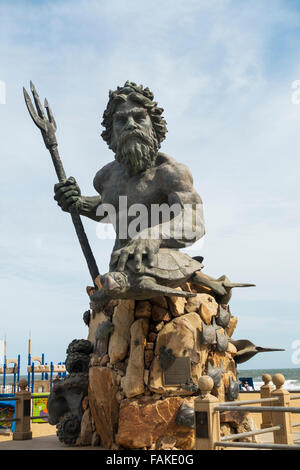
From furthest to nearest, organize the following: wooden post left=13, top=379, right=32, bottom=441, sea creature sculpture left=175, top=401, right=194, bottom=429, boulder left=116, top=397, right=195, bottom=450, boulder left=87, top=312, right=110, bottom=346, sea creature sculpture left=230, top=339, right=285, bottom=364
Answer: wooden post left=13, top=379, right=32, bottom=441 → sea creature sculpture left=230, top=339, right=285, bottom=364 → boulder left=87, top=312, right=110, bottom=346 → boulder left=116, top=397, right=195, bottom=450 → sea creature sculpture left=175, top=401, right=194, bottom=429

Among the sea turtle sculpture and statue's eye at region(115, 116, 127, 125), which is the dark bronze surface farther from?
statue's eye at region(115, 116, 127, 125)

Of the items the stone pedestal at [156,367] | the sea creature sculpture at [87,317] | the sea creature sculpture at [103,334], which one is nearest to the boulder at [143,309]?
the stone pedestal at [156,367]

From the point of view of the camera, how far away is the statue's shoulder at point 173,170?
5230mm

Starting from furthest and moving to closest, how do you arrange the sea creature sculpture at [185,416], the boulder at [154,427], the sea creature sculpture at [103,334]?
the sea creature sculpture at [103,334] → the boulder at [154,427] → the sea creature sculpture at [185,416]

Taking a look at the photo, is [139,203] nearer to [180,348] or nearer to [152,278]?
[152,278]

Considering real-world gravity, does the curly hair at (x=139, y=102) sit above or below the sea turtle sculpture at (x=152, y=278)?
above

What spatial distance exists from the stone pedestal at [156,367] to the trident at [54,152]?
2.43ft

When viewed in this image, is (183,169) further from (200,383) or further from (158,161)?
(200,383)

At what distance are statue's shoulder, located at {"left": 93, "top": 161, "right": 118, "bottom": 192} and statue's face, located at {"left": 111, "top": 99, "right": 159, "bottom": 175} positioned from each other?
0.47 m

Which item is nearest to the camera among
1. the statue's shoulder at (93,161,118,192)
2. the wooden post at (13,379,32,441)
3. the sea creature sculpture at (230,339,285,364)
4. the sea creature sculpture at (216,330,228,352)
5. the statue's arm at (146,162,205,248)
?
the statue's arm at (146,162,205,248)

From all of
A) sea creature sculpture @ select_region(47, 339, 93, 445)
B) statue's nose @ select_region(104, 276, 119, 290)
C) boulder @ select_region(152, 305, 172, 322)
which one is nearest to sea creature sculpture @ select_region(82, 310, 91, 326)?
sea creature sculpture @ select_region(47, 339, 93, 445)

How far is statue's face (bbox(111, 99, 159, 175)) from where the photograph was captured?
5.18 meters

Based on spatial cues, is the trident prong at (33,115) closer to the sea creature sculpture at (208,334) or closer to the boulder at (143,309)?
the boulder at (143,309)

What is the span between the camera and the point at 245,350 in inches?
227
